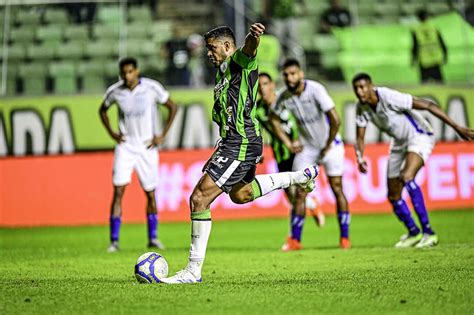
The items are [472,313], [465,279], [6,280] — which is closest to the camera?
[472,313]

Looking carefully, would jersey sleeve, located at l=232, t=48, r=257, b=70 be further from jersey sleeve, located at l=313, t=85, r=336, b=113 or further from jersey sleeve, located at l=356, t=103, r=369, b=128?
jersey sleeve, located at l=356, t=103, r=369, b=128

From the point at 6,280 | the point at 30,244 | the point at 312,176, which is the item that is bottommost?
the point at 30,244

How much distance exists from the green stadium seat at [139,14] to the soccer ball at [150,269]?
42.0 ft

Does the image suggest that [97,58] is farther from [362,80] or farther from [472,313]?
[472,313]

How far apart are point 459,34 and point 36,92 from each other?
9.57m

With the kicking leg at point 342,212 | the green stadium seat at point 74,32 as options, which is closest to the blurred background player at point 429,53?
the green stadium seat at point 74,32

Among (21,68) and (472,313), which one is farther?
(21,68)

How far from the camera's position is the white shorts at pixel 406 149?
12.3 meters

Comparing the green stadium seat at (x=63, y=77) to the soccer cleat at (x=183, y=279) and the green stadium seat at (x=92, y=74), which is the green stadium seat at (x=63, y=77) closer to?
the green stadium seat at (x=92, y=74)

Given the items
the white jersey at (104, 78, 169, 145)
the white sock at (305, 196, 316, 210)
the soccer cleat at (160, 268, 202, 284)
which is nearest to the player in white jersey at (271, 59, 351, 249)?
the white sock at (305, 196, 316, 210)

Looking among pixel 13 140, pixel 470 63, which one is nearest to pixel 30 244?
pixel 13 140

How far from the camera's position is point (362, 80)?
11953mm

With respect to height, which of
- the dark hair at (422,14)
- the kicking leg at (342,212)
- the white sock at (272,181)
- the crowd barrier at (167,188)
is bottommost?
the crowd barrier at (167,188)

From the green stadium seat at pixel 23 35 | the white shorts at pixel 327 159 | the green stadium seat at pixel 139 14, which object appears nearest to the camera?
the white shorts at pixel 327 159
